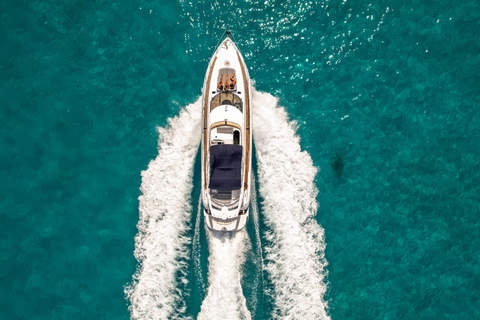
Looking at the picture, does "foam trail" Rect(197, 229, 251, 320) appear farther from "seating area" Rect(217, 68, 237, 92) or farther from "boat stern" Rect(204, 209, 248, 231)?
"seating area" Rect(217, 68, 237, 92)

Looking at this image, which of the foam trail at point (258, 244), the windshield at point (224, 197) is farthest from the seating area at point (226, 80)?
the windshield at point (224, 197)

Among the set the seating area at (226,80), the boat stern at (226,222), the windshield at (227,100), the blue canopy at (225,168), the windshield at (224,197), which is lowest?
the boat stern at (226,222)

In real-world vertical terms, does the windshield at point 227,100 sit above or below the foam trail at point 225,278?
above

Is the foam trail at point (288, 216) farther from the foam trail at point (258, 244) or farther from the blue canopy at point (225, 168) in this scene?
the blue canopy at point (225, 168)

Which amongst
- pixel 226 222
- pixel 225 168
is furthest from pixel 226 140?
pixel 226 222

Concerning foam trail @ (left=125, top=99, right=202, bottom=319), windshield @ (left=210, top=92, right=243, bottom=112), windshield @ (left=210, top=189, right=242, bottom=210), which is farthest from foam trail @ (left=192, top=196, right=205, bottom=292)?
windshield @ (left=210, top=92, right=243, bottom=112)

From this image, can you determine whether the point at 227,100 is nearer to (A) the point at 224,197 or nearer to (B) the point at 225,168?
(B) the point at 225,168
